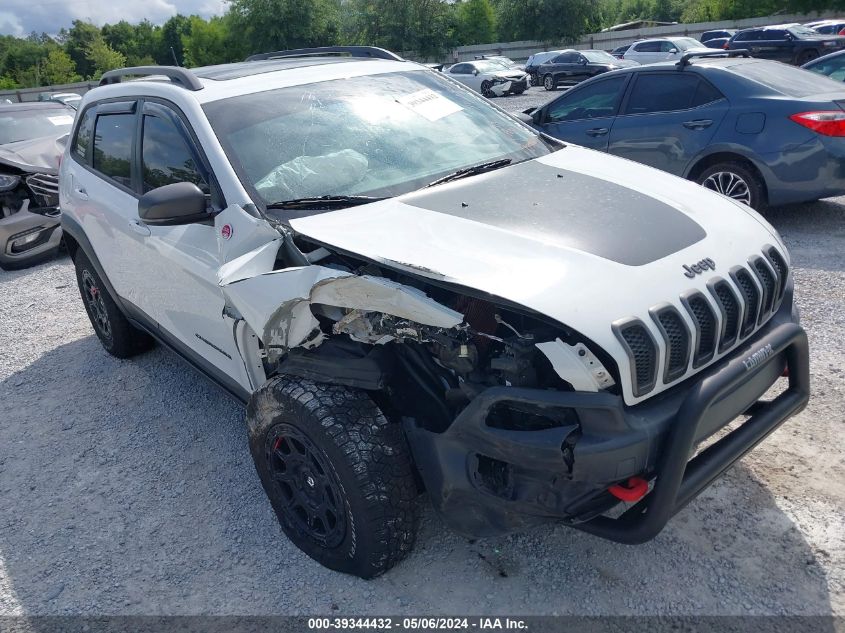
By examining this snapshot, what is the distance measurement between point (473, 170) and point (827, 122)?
421cm

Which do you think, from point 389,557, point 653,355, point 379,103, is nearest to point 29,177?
point 379,103

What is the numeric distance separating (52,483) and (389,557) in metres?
2.12

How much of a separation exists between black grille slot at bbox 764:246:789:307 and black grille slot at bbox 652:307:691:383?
74 centimetres

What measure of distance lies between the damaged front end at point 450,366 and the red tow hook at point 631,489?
2.3 inches

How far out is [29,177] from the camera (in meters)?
8.08

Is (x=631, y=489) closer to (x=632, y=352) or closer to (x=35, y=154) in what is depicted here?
(x=632, y=352)

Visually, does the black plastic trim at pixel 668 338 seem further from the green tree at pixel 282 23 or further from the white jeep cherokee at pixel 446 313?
the green tree at pixel 282 23

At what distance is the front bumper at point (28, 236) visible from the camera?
26.0ft

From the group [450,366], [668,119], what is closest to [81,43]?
[668,119]

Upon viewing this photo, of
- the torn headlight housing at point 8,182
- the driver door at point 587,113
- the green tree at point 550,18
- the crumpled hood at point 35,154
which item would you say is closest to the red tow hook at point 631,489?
the driver door at point 587,113

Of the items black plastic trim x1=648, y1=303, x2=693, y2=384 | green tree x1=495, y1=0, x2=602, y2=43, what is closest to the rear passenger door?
black plastic trim x1=648, y1=303, x2=693, y2=384

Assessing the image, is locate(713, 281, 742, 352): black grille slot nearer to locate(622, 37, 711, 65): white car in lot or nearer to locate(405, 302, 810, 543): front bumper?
locate(405, 302, 810, 543): front bumper

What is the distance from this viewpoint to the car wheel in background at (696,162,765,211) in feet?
20.9

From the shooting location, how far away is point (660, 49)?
2669cm
